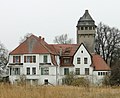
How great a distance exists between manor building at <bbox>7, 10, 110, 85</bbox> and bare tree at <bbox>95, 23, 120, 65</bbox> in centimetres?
955

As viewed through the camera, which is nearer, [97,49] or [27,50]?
[27,50]

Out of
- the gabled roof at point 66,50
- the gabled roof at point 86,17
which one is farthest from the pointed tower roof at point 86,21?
the gabled roof at point 66,50

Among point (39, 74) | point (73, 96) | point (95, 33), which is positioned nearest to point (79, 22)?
point (95, 33)

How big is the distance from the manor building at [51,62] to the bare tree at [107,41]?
9550mm

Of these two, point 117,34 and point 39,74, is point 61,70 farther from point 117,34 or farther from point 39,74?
point 117,34

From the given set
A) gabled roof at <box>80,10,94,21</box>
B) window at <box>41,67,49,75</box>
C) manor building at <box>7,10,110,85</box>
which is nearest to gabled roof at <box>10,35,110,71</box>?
manor building at <box>7,10,110,85</box>

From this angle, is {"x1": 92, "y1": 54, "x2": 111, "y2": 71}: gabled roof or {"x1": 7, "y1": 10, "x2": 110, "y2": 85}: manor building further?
{"x1": 92, "y1": 54, "x2": 111, "y2": 71}: gabled roof

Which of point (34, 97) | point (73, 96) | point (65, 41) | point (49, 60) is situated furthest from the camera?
point (65, 41)

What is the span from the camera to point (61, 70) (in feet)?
231

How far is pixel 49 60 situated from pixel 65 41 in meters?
30.5

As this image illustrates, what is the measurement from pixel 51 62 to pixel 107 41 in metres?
19.7

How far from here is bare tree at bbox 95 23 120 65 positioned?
80.0 m

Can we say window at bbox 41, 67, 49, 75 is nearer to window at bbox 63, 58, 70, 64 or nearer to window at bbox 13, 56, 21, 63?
window at bbox 13, 56, 21, 63

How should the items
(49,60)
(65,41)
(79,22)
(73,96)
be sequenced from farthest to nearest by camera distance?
(65,41)
(79,22)
(49,60)
(73,96)
